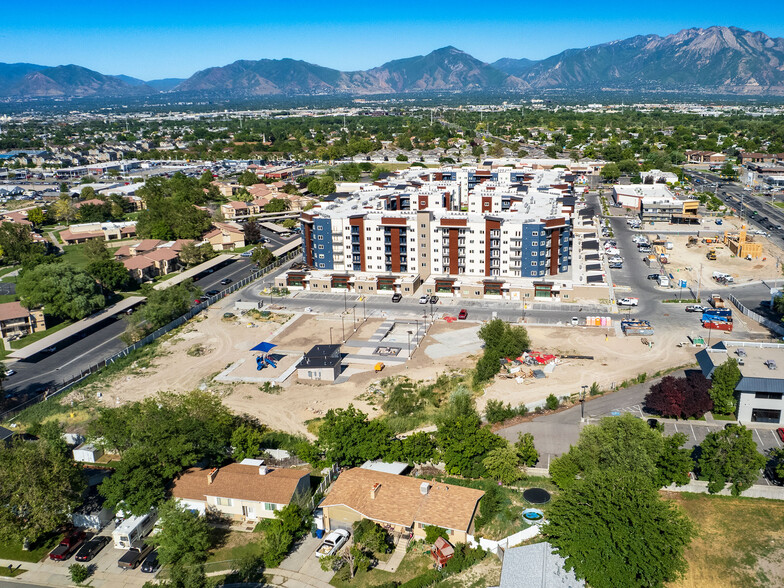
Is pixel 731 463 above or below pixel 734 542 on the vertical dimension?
above

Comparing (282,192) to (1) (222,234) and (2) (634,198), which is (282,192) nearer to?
(1) (222,234)

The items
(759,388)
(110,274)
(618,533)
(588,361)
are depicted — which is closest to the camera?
(618,533)

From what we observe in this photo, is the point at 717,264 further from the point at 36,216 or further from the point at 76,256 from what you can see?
the point at 36,216

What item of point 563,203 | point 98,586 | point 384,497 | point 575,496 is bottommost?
point 98,586

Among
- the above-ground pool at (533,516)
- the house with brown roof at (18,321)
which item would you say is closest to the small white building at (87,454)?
the above-ground pool at (533,516)

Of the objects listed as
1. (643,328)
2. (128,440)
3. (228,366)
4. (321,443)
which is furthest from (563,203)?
(128,440)

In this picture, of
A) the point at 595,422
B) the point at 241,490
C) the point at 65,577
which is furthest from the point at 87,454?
the point at 595,422
